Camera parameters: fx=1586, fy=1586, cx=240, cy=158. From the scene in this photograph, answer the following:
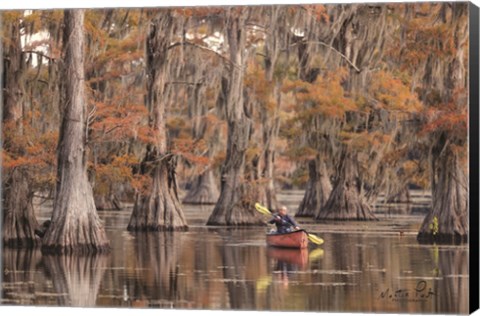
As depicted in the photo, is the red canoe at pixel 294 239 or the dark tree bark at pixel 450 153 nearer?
the dark tree bark at pixel 450 153

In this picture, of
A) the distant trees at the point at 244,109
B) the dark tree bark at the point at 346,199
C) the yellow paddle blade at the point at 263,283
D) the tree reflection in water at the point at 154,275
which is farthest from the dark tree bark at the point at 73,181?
the dark tree bark at the point at 346,199

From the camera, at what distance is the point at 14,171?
25438 millimetres

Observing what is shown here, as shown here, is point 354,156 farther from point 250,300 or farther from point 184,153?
point 250,300

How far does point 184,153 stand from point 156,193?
1984mm

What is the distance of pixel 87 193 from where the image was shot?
25.4 meters

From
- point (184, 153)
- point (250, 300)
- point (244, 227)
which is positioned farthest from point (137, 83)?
point (250, 300)

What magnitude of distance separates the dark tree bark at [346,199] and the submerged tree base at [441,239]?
2482 mm

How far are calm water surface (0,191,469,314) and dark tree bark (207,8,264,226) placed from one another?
3.14 metres

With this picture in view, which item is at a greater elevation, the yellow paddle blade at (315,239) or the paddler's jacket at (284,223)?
the paddler's jacket at (284,223)

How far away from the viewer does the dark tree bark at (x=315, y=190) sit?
26344mm

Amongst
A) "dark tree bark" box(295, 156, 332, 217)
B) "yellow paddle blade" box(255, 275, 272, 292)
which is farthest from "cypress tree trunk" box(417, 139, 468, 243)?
"yellow paddle blade" box(255, 275, 272, 292)

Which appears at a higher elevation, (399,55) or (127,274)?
(399,55)

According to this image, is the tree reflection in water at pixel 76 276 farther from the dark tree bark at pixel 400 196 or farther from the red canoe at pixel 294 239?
the dark tree bark at pixel 400 196
